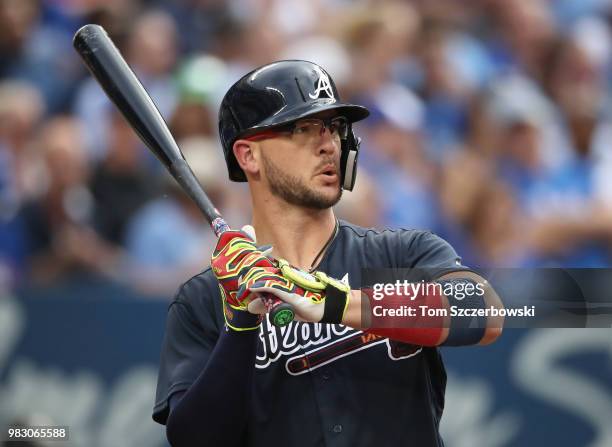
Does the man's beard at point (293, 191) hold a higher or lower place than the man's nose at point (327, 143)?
lower

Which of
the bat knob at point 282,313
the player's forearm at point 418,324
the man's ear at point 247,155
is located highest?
the man's ear at point 247,155

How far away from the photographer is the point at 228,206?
5973mm

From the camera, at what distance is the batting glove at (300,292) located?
263 cm

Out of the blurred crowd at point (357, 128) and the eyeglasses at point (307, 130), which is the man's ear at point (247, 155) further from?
the blurred crowd at point (357, 128)

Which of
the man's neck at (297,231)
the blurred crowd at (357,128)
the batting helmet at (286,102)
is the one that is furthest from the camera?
the blurred crowd at (357,128)

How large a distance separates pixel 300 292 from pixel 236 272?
0.62 ft

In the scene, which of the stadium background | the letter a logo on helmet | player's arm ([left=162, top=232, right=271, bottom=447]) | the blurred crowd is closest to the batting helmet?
the letter a logo on helmet

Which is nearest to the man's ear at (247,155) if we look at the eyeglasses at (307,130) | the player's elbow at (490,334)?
the eyeglasses at (307,130)

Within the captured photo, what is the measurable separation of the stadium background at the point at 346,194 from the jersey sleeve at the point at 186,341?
2.29 m

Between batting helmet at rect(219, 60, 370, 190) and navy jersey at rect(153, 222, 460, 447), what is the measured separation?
43cm

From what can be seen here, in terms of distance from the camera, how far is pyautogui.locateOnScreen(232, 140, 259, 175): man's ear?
129 inches

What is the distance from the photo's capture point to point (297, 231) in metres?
3.25

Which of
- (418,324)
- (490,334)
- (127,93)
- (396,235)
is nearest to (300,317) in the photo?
(418,324)

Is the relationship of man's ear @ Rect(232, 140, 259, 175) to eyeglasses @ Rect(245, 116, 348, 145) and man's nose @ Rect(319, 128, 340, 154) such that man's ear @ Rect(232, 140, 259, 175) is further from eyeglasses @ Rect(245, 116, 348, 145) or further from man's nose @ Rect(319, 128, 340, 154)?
man's nose @ Rect(319, 128, 340, 154)
